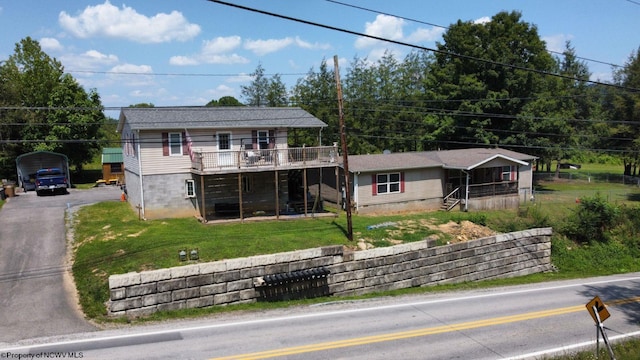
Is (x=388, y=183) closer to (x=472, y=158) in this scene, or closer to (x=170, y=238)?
(x=472, y=158)

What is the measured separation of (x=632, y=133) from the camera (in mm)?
43562

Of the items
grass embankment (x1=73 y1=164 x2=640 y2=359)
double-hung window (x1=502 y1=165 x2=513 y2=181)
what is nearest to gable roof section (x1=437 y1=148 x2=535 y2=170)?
double-hung window (x1=502 y1=165 x2=513 y2=181)

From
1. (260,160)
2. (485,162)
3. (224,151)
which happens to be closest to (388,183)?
(485,162)

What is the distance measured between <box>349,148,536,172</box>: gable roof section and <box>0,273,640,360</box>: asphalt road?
46.7 ft

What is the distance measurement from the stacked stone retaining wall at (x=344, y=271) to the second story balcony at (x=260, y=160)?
29.9 ft

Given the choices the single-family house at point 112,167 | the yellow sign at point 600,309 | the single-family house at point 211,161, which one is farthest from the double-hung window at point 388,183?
the single-family house at point 112,167

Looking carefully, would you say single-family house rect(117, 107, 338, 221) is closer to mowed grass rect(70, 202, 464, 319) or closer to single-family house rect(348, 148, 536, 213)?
mowed grass rect(70, 202, 464, 319)

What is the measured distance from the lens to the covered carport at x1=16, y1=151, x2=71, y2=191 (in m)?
36.9

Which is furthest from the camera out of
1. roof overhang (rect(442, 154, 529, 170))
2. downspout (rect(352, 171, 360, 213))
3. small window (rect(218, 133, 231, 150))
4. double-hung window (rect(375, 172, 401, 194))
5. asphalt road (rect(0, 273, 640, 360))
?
roof overhang (rect(442, 154, 529, 170))

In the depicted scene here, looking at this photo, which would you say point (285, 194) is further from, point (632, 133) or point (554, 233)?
point (632, 133)

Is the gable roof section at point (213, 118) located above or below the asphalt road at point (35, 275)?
above

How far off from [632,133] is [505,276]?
98.6 ft

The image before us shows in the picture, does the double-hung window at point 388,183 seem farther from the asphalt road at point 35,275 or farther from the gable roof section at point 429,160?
the asphalt road at point 35,275

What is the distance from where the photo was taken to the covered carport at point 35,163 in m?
36.9
